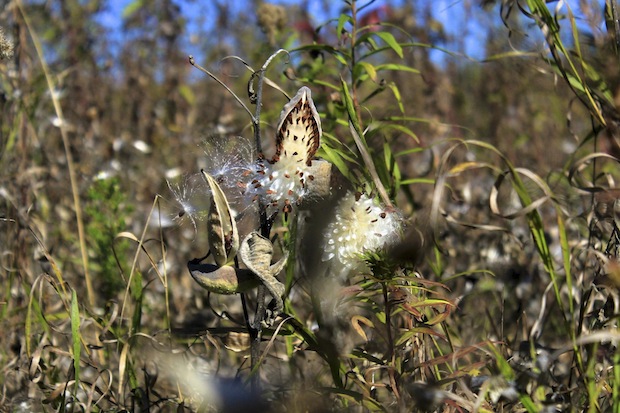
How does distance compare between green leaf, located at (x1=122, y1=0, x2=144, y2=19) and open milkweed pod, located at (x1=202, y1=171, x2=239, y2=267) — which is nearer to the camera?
open milkweed pod, located at (x1=202, y1=171, x2=239, y2=267)

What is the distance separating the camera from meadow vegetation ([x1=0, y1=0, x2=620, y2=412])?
1326 mm

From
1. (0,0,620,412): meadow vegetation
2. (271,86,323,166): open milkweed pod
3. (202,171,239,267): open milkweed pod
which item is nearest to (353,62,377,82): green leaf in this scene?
(0,0,620,412): meadow vegetation

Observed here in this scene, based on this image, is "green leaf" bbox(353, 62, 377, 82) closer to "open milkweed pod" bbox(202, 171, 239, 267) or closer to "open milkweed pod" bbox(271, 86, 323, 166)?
"open milkweed pod" bbox(271, 86, 323, 166)

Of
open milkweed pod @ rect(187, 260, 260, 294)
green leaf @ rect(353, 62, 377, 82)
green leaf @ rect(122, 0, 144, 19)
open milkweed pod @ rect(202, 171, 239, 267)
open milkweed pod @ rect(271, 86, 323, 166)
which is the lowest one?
open milkweed pod @ rect(187, 260, 260, 294)

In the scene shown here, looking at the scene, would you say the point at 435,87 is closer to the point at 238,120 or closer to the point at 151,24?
the point at 238,120

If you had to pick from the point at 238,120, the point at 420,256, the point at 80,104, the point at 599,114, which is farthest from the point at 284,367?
the point at 80,104

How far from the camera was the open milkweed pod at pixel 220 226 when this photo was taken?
4.06ft

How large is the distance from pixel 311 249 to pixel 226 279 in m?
0.28

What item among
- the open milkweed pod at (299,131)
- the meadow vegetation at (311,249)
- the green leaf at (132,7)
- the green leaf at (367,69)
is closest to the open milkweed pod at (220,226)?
the meadow vegetation at (311,249)

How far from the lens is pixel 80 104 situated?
15.0ft

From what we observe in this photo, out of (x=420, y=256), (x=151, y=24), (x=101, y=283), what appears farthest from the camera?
(x=151, y=24)

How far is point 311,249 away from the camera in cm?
147

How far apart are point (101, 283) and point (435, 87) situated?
9.76 ft

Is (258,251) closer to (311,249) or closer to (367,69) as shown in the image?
(311,249)
